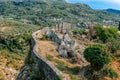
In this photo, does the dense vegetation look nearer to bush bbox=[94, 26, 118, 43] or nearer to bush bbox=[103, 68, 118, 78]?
bush bbox=[94, 26, 118, 43]

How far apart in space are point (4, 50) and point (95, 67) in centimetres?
10955

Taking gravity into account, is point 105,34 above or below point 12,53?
above

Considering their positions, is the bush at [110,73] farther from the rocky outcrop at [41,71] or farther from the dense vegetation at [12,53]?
the dense vegetation at [12,53]

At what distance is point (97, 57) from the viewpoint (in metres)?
28.4

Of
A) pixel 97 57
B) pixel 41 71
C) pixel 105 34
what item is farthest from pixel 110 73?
pixel 105 34

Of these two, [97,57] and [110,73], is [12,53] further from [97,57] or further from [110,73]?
[110,73]

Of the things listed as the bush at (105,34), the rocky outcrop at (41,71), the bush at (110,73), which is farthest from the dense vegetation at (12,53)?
the bush at (110,73)

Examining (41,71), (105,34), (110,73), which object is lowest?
(105,34)

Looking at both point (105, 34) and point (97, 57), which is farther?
point (105, 34)

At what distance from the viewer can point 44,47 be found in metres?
38.6

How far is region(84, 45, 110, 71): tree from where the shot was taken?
28.2m

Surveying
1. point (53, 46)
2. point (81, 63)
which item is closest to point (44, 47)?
point (53, 46)

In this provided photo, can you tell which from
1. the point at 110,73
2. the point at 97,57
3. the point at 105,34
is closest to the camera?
the point at 110,73

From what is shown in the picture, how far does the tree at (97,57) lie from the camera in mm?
28188
